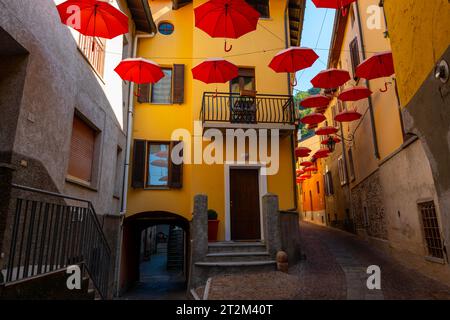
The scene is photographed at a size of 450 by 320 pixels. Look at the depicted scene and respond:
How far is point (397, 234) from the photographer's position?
28.2 feet

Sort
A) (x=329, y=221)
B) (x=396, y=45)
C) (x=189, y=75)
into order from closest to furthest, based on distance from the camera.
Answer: (x=396, y=45), (x=189, y=75), (x=329, y=221)

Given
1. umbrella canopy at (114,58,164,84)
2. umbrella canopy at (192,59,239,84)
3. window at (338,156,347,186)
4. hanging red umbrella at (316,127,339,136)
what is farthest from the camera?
window at (338,156,347,186)

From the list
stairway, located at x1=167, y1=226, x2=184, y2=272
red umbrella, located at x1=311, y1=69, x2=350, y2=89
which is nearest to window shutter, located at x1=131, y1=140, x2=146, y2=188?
red umbrella, located at x1=311, y1=69, x2=350, y2=89

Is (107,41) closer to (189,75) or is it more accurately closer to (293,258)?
(189,75)

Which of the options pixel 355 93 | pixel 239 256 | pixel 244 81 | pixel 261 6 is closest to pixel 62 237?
pixel 239 256

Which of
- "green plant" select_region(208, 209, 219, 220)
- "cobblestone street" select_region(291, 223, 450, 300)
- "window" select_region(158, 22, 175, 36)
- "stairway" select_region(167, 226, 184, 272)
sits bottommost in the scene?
"stairway" select_region(167, 226, 184, 272)

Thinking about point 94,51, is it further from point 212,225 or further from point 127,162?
point 212,225

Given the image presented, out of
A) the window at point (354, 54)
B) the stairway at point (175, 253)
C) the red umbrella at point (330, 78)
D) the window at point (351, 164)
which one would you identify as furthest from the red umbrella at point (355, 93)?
the stairway at point (175, 253)

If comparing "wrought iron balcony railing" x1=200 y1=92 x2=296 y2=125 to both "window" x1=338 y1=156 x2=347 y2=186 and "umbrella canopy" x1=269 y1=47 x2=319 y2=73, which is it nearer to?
"umbrella canopy" x1=269 y1=47 x2=319 y2=73

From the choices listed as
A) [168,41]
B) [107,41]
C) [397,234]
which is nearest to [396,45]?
[397,234]

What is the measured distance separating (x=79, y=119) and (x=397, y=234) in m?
8.89

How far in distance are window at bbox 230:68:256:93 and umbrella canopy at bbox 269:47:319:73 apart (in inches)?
96.3

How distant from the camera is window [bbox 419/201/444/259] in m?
6.39

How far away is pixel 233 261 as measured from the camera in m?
7.11
